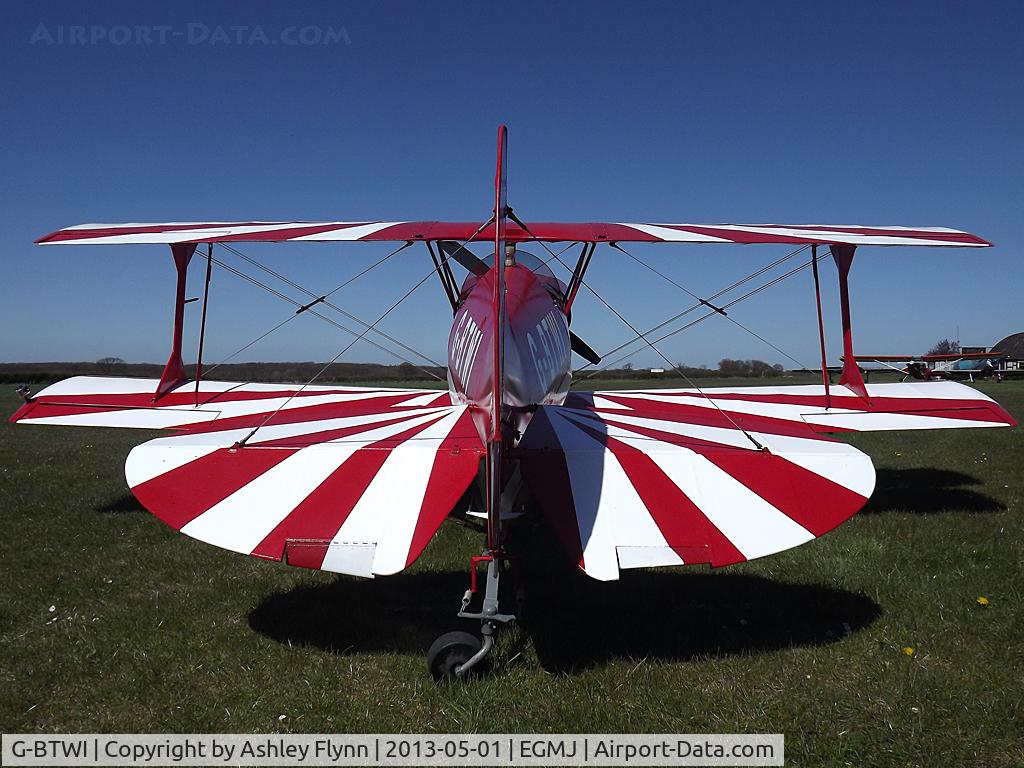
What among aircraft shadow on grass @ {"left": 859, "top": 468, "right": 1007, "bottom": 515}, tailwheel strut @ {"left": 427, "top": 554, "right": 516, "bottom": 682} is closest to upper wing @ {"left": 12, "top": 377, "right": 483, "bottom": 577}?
tailwheel strut @ {"left": 427, "top": 554, "right": 516, "bottom": 682}

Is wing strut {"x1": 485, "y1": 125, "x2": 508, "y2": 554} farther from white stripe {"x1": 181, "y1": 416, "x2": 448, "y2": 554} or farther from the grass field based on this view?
white stripe {"x1": 181, "y1": 416, "x2": 448, "y2": 554}

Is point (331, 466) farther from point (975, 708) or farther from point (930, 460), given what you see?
point (930, 460)

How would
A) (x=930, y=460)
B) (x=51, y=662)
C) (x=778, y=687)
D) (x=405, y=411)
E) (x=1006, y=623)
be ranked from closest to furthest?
(x=778, y=687), (x=51, y=662), (x=1006, y=623), (x=405, y=411), (x=930, y=460)

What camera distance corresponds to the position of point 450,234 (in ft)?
14.7

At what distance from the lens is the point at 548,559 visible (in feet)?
18.6

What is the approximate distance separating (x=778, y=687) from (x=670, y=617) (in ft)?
3.22

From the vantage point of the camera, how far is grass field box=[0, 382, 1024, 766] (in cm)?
303

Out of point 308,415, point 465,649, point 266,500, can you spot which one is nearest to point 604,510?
point 465,649

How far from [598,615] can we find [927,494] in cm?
514

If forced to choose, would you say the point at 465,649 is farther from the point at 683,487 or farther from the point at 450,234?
the point at 450,234

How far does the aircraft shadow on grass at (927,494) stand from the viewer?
6.82 m

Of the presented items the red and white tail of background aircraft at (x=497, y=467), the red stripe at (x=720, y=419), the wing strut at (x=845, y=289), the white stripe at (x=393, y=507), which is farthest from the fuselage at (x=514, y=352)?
the wing strut at (x=845, y=289)

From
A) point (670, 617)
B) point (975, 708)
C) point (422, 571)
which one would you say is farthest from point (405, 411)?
point (975, 708)

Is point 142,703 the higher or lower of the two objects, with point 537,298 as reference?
lower
